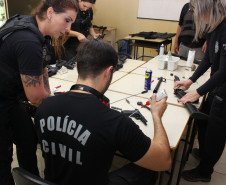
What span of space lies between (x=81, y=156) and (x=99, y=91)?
0.30 m

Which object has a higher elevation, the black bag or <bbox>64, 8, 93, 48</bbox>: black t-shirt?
the black bag

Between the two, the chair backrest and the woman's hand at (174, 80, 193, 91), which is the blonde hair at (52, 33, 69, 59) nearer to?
the woman's hand at (174, 80, 193, 91)

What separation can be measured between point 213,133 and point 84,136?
3.94ft

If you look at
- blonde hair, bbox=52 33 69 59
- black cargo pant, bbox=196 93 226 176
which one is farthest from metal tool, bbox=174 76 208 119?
blonde hair, bbox=52 33 69 59

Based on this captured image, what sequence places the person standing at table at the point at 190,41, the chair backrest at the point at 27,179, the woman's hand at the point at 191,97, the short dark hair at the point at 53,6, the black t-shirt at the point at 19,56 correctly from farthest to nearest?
the person standing at table at the point at 190,41 < the woman's hand at the point at 191,97 < the short dark hair at the point at 53,6 < the black t-shirt at the point at 19,56 < the chair backrest at the point at 27,179

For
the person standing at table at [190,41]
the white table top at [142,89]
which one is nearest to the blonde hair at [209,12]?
the white table top at [142,89]

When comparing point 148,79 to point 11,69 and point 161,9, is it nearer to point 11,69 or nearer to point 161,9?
point 11,69

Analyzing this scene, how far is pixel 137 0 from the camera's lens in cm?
556

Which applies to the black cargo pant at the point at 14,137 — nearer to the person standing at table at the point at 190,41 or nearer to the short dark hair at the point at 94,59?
the short dark hair at the point at 94,59

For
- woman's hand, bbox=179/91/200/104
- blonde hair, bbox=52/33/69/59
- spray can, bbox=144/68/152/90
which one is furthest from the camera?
blonde hair, bbox=52/33/69/59

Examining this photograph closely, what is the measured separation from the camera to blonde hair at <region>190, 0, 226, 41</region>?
1472mm

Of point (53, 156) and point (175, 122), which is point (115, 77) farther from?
point (53, 156)

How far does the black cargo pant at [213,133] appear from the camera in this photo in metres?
1.55

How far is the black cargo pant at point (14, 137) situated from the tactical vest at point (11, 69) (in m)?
0.09
